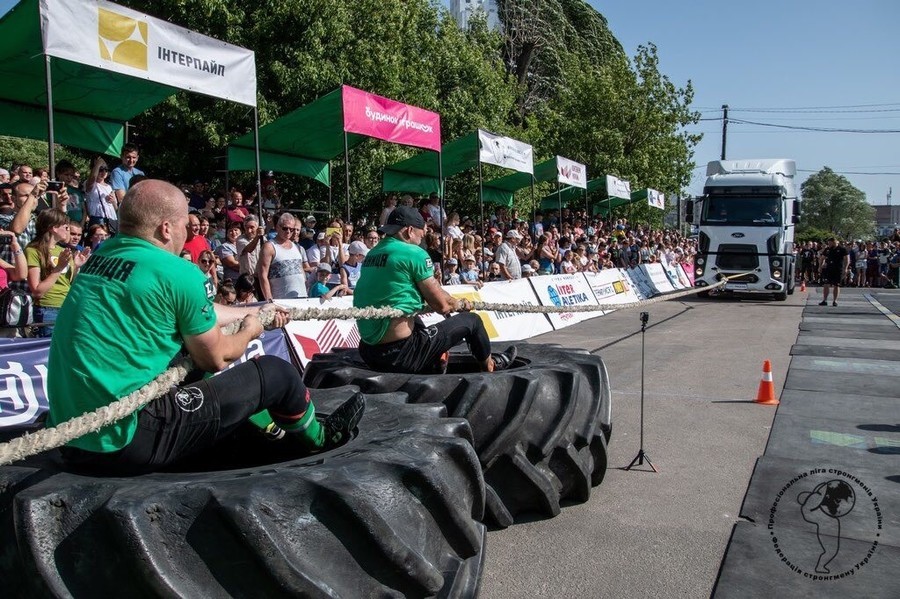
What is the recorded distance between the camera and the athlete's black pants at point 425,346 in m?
5.22

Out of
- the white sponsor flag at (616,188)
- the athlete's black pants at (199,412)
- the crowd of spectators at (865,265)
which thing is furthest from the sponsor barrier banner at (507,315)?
the crowd of spectators at (865,265)

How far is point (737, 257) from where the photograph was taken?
21.5 meters

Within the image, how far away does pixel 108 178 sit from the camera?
11.1m

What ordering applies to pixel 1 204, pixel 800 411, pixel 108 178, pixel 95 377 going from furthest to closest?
pixel 108 178
pixel 1 204
pixel 800 411
pixel 95 377

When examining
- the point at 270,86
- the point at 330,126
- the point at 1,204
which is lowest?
the point at 1,204

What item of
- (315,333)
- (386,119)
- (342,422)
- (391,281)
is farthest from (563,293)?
(342,422)

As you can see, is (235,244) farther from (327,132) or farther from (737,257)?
(737,257)

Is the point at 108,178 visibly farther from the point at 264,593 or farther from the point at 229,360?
the point at 264,593

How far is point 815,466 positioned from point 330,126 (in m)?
10.6

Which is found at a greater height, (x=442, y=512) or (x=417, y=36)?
(x=417, y=36)

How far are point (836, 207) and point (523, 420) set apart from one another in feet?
351

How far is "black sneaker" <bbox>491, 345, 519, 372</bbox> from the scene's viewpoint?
18.6 ft

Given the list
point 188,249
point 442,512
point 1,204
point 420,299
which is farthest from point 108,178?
point 442,512

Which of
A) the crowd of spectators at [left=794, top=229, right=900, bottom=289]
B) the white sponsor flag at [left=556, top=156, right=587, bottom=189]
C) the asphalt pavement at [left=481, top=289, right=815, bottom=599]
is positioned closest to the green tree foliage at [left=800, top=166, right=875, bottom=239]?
the crowd of spectators at [left=794, top=229, right=900, bottom=289]
